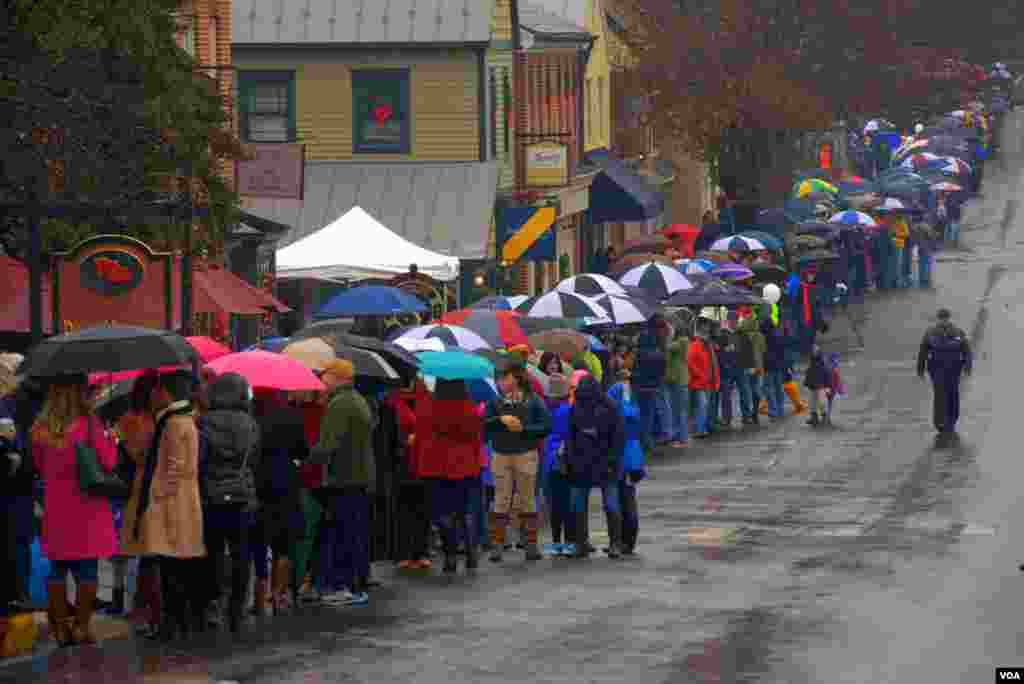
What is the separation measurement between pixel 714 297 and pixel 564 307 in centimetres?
380

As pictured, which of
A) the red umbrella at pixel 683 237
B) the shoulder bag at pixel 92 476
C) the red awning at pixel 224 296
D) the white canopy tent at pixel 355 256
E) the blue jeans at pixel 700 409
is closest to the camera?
the shoulder bag at pixel 92 476

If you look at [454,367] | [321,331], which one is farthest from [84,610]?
[321,331]

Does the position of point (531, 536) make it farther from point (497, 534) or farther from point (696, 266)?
point (696, 266)

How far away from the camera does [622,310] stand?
3078 centimetres

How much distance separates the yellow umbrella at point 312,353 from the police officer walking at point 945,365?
14.8m

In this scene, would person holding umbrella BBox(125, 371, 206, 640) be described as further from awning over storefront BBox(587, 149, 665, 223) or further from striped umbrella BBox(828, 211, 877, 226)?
awning over storefront BBox(587, 149, 665, 223)

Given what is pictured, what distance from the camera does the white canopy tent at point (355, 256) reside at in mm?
34188

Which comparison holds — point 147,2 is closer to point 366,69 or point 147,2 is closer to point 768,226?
point 366,69

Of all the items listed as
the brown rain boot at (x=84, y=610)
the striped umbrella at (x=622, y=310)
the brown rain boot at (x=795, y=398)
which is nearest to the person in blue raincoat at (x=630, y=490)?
the brown rain boot at (x=84, y=610)

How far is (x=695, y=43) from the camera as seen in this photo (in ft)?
206

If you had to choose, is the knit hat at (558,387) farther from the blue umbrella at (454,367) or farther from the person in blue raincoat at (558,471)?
the blue umbrella at (454,367)

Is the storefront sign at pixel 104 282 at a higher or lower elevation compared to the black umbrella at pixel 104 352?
higher

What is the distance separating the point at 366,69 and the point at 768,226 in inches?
549

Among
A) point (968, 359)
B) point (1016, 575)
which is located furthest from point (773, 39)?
point (1016, 575)
